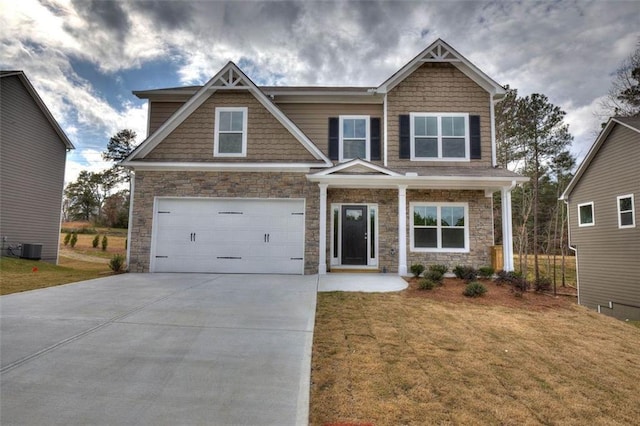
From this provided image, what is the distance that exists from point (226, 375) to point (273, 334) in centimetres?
126

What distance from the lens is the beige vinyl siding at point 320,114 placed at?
1202 centimetres

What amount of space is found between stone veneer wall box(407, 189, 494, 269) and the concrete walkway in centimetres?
160

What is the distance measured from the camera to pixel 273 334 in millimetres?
4781

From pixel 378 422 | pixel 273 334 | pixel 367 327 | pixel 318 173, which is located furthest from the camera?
pixel 318 173

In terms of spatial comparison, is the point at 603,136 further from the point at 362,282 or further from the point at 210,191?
the point at 210,191

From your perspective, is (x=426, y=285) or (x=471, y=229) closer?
(x=426, y=285)

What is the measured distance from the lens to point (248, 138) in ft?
36.1

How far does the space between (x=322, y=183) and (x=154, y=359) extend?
23.7ft

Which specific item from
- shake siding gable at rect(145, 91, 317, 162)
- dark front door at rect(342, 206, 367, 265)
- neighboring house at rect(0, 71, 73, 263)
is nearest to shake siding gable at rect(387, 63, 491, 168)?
dark front door at rect(342, 206, 367, 265)

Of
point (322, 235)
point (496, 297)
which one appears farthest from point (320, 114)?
point (496, 297)

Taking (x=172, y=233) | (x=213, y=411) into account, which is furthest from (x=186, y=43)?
(x=213, y=411)

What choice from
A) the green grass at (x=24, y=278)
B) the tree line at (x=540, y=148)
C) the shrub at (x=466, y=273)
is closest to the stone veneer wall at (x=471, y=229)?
the shrub at (x=466, y=273)

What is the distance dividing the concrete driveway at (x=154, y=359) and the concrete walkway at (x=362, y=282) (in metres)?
1.76

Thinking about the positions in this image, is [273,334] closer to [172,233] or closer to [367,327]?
[367,327]
